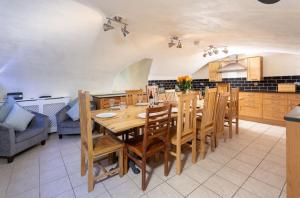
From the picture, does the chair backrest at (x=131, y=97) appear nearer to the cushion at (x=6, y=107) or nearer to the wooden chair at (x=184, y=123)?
the wooden chair at (x=184, y=123)

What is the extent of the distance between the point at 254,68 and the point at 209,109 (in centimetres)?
310


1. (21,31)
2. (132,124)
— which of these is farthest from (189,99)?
(21,31)

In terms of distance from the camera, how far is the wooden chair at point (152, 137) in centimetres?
168

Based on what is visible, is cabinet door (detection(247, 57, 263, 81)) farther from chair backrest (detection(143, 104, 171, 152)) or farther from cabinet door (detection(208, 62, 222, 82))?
chair backrest (detection(143, 104, 171, 152))

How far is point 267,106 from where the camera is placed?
13.6 ft

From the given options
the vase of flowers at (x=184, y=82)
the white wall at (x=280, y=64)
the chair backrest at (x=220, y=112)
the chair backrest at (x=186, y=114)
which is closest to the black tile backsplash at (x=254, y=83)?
the white wall at (x=280, y=64)

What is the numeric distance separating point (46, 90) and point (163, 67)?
3.06m

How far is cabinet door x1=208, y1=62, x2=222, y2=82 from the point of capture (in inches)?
208

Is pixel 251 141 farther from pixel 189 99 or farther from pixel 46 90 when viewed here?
pixel 46 90

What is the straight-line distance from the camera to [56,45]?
2.53 meters

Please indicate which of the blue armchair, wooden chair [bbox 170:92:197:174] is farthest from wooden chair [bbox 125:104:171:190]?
the blue armchair

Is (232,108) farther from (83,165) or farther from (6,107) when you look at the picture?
(6,107)

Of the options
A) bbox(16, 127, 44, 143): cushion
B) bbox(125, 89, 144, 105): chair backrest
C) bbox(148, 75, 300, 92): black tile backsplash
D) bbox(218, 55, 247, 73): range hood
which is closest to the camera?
bbox(16, 127, 44, 143): cushion

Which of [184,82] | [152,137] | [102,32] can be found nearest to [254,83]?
[184,82]
